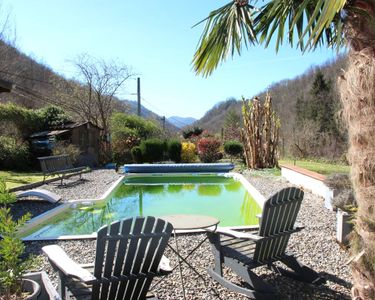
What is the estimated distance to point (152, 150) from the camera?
17875mm

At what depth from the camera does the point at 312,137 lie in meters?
20.2

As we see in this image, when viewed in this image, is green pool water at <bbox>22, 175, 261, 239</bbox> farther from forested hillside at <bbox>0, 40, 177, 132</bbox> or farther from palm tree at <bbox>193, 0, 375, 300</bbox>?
forested hillside at <bbox>0, 40, 177, 132</bbox>

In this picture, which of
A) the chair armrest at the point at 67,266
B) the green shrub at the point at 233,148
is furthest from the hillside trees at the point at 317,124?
the chair armrest at the point at 67,266

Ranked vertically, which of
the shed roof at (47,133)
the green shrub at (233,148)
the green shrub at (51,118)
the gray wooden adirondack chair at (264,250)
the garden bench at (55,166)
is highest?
the green shrub at (51,118)

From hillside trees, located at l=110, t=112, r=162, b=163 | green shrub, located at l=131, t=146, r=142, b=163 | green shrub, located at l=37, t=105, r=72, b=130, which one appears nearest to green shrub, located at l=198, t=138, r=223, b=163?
green shrub, located at l=131, t=146, r=142, b=163

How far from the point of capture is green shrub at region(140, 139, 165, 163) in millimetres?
17750

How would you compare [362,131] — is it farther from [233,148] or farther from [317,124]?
[317,124]

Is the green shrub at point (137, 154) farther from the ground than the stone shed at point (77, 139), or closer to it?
closer to it

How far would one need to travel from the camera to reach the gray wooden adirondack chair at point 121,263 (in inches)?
99.8

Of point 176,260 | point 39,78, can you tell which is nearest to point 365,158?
point 176,260

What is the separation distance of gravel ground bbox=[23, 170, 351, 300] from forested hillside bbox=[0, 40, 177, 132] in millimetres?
17991

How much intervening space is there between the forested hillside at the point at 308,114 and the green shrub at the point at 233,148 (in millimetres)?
3682

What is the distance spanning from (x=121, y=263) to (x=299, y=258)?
2.60 m

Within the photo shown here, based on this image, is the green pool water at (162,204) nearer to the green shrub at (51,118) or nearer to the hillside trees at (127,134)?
the hillside trees at (127,134)
